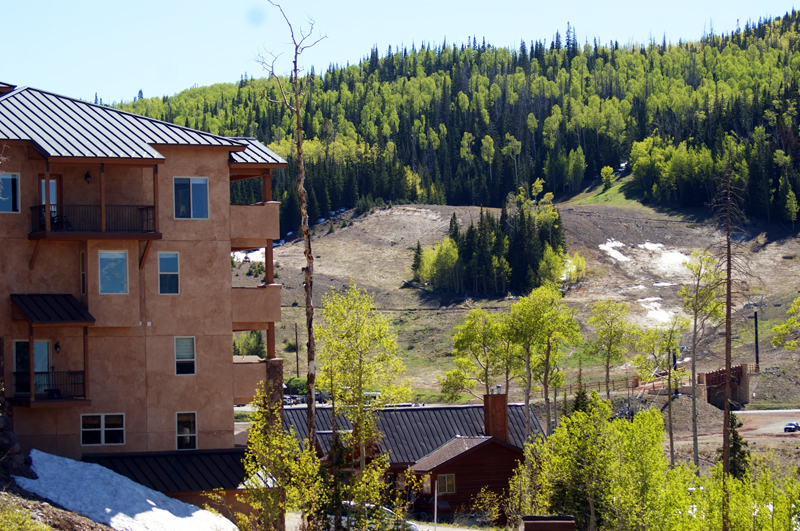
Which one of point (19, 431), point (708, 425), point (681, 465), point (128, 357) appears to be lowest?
point (708, 425)

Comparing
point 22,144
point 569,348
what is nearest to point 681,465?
point 22,144

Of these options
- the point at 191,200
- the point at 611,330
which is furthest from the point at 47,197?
the point at 611,330

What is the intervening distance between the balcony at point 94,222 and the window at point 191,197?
131 centimetres

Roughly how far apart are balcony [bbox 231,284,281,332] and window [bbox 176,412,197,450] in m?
3.79

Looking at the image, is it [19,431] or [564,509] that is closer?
[19,431]

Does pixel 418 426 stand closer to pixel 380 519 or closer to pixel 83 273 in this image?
pixel 83 273

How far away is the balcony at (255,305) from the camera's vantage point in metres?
32.3

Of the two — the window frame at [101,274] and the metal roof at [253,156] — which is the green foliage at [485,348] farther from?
the window frame at [101,274]

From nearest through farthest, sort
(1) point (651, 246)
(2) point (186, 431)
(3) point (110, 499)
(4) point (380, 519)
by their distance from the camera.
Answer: (4) point (380, 519) → (3) point (110, 499) → (2) point (186, 431) → (1) point (651, 246)

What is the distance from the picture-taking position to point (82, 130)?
30.6 m

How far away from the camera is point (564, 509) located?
35781 millimetres

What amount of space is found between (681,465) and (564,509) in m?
4.90

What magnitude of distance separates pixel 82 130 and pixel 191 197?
429 centimetres

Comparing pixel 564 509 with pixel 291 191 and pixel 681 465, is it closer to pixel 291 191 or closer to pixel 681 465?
pixel 681 465
